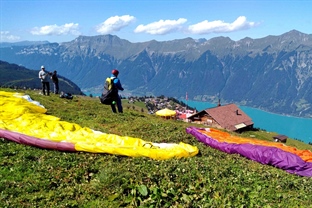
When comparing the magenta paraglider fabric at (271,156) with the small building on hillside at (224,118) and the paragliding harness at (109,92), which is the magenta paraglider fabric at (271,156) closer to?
the paragliding harness at (109,92)

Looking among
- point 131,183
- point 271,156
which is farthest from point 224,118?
point 131,183

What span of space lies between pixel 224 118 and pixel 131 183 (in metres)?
80.7

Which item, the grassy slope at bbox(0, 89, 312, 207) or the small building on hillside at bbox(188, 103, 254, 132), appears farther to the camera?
the small building on hillside at bbox(188, 103, 254, 132)

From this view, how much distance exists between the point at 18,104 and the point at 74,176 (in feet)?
39.3

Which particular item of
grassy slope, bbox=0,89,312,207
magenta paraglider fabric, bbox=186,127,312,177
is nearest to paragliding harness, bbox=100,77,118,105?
magenta paraglider fabric, bbox=186,127,312,177

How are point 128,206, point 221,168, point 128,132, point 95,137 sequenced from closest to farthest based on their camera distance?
point 128,206 < point 221,168 < point 95,137 < point 128,132

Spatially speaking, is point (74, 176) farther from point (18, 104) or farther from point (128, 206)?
point (18, 104)

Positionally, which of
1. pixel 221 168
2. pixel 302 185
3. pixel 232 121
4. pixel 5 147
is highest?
pixel 5 147

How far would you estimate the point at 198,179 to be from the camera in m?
9.92

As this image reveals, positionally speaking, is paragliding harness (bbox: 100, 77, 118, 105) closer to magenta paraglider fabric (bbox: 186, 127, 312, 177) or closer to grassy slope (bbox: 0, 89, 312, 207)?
magenta paraglider fabric (bbox: 186, 127, 312, 177)

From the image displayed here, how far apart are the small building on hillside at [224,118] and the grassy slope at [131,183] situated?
7280 cm

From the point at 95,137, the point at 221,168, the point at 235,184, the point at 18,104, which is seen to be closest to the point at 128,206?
the point at 235,184

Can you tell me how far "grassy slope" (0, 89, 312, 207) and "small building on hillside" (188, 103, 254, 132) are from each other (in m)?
72.8

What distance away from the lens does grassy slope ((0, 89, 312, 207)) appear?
28.4 feet
